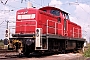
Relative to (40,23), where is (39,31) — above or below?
below

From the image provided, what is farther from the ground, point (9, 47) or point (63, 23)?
point (63, 23)

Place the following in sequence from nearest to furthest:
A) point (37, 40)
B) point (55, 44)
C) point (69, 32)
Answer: point (37, 40)
point (55, 44)
point (69, 32)

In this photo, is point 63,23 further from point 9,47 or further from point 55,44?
point 9,47

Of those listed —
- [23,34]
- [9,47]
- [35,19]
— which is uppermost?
[35,19]

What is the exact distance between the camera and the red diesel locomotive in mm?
13445

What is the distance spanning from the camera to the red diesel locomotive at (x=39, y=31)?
13.4 meters

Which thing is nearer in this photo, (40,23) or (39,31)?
(39,31)

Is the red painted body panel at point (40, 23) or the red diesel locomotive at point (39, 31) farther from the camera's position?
the red painted body panel at point (40, 23)

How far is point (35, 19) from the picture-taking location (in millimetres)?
14281

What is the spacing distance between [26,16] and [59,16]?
12.4 feet

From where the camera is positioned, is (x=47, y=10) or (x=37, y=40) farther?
(x=47, y=10)

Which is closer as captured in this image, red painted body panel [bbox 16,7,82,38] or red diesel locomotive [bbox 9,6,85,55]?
red diesel locomotive [bbox 9,6,85,55]

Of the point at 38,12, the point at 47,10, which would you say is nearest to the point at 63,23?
the point at 47,10

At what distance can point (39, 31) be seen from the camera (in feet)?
43.2
